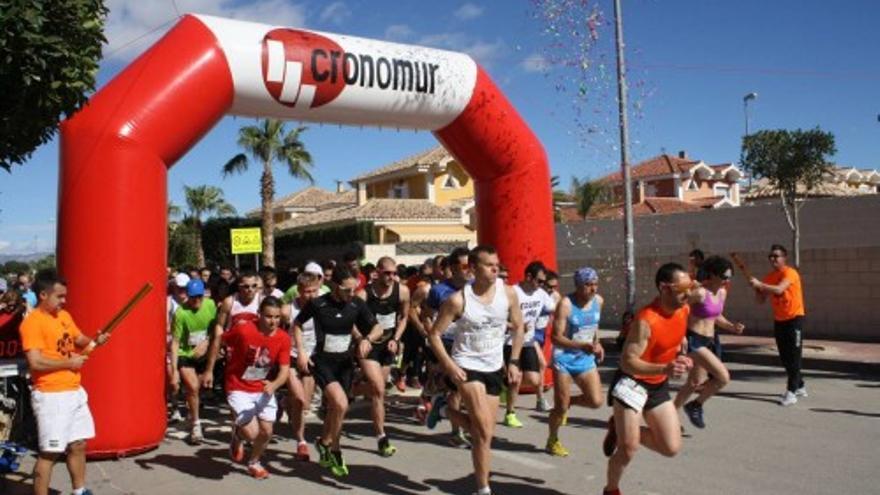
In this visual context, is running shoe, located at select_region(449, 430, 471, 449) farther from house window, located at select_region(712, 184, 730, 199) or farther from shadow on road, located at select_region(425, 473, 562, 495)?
house window, located at select_region(712, 184, 730, 199)

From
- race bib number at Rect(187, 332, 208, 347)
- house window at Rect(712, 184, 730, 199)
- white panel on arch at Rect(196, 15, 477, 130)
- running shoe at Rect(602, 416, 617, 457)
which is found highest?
house window at Rect(712, 184, 730, 199)

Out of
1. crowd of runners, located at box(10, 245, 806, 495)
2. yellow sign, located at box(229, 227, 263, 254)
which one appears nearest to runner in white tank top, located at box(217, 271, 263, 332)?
crowd of runners, located at box(10, 245, 806, 495)

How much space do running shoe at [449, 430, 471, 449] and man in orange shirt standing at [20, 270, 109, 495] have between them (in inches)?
128

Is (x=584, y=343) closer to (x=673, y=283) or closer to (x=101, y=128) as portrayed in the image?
(x=673, y=283)

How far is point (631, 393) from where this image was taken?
5480mm

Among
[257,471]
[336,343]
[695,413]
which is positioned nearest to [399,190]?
[695,413]

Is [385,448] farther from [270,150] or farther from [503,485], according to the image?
[270,150]

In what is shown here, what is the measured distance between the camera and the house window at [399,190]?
42562mm

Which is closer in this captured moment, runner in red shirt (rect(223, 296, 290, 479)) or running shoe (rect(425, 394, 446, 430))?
runner in red shirt (rect(223, 296, 290, 479))

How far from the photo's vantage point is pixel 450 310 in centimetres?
605

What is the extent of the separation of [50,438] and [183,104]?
3593 millimetres

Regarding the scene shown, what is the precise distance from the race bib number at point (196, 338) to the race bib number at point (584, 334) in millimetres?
3851

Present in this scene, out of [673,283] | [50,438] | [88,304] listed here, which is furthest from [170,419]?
[673,283]

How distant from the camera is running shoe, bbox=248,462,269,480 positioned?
22.7 feet
